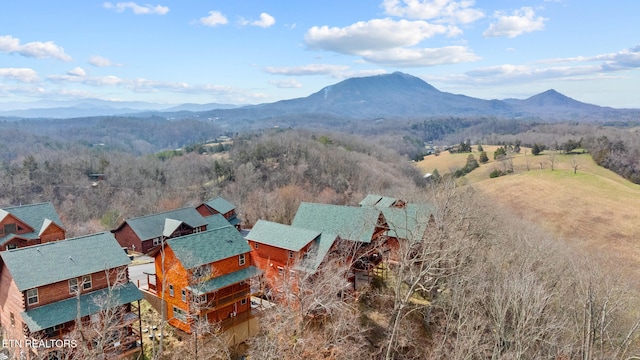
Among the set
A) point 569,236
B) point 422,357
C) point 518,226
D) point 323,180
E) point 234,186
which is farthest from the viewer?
point 323,180

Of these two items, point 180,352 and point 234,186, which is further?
point 234,186

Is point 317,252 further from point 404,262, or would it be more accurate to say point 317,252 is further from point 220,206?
point 220,206

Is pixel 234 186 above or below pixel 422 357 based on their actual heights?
above

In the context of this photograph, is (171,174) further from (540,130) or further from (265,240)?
(540,130)

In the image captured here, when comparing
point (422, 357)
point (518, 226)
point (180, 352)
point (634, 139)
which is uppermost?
point (634, 139)

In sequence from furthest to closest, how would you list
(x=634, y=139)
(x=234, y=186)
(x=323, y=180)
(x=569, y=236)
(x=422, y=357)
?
1. (x=634, y=139)
2. (x=323, y=180)
3. (x=234, y=186)
4. (x=569, y=236)
5. (x=422, y=357)

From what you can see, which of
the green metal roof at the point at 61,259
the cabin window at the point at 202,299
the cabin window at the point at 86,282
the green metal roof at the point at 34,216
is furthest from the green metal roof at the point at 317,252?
the green metal roof at the point at 34,216

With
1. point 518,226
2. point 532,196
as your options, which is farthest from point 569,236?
point 518,226

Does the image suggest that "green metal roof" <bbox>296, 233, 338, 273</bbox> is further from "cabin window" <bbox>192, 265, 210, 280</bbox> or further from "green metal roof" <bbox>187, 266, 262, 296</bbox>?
"cabin window" <bbox>192, 265, 210, 280</bbox>
